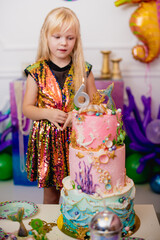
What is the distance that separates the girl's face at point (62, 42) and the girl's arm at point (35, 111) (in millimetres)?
207

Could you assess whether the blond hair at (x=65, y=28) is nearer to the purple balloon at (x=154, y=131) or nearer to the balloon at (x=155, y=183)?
the purple balloon at (x=154, y=131)

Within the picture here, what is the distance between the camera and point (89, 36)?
3.16m

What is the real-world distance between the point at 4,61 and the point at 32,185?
1.24 meters

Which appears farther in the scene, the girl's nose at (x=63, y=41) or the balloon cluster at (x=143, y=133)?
the balloon cluster at (x=143, y=133)

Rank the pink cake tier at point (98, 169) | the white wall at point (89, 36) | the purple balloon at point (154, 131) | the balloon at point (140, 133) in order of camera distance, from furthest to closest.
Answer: the white wall at point (89, 36)
the balloon at point (140, 133)
the purple balloon at point (154, 131)
the pink cake tier at point (98, 169)

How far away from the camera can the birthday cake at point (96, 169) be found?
1321mm

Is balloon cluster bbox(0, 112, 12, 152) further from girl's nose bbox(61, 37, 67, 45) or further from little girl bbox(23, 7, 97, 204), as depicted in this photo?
girl's nose bbox(61, 37, 67, 45)

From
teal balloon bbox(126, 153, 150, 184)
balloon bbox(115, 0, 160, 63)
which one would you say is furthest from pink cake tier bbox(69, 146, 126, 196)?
balloon bbox(115, 0, 160, 63)

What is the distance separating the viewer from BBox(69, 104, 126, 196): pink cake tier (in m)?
1.32

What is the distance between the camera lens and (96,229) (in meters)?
1.02

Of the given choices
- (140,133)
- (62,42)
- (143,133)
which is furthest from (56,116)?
(143,133)

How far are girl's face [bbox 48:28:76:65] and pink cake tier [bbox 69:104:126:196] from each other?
45cm

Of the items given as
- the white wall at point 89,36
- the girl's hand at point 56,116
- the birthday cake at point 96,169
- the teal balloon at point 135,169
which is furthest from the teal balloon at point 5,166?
the birthday cake at point 96,169

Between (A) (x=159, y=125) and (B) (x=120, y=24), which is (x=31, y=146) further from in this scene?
(B) (x=120, y=24)
